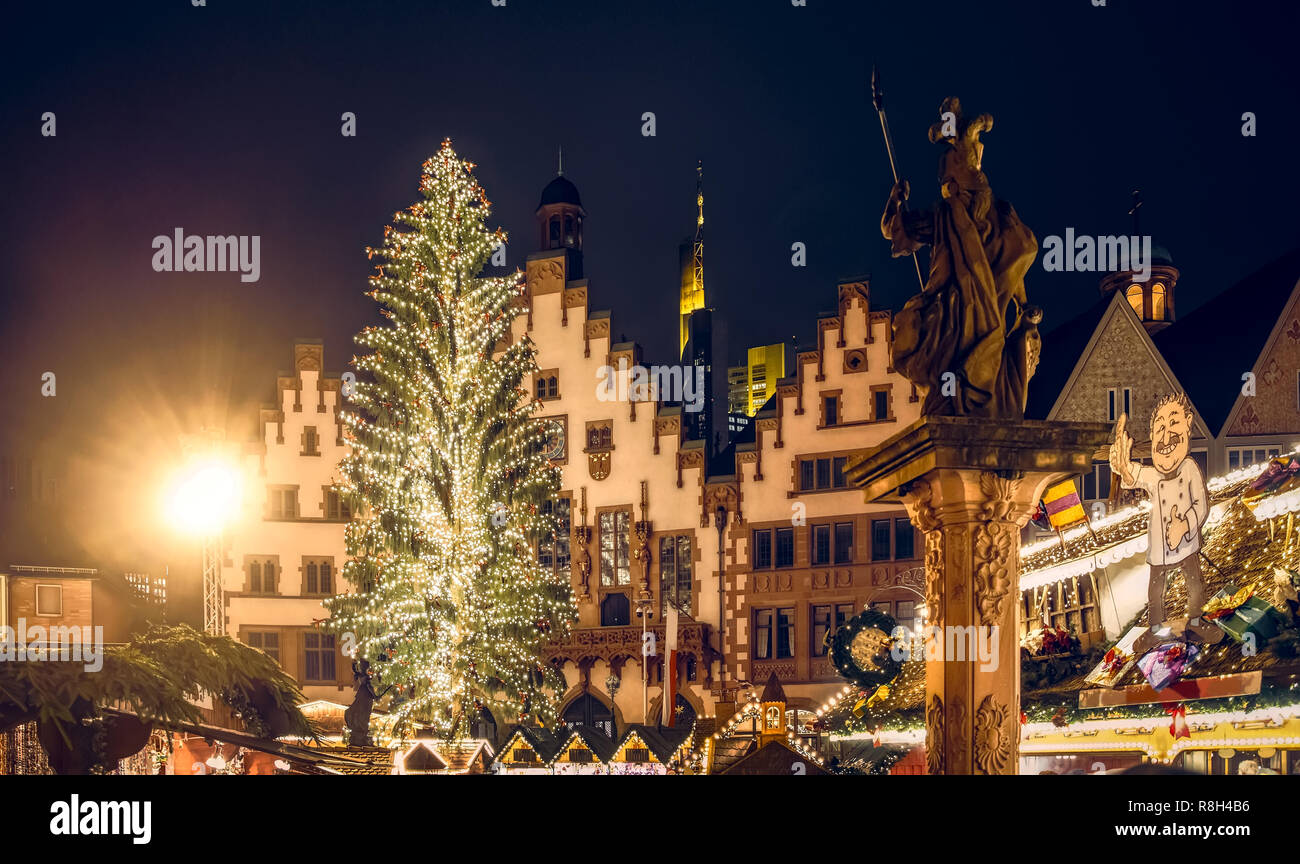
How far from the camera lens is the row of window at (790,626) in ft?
145

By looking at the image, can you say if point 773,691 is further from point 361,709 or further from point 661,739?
point 361,709

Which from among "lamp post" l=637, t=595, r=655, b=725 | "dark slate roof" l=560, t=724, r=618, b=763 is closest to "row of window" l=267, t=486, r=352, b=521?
"lamp post" l=637, t=595, r=655, b=725

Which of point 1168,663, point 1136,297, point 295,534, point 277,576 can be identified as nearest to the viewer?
point 1168,663

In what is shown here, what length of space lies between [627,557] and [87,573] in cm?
2854

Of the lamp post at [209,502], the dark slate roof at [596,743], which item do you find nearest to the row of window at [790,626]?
the dark slate roof at [596,743]

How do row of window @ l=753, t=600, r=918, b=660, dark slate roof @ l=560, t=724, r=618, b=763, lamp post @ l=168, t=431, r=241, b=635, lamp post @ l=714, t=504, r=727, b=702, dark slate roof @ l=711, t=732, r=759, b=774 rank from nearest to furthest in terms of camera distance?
dark slate roof @ l=711, t=732, r=759, b=774
dark slate roof @ l=560, t=724, r=618, b=763
lamp post @ l=168, t=431, r=241, b=635
row of window @ l=753, t=600, r=918, b=660
lamp post @ l=714, t=504, r=727, b=702

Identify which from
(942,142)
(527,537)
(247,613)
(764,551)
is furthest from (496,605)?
(942,142)

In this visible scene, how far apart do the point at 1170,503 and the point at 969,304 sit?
954 cm

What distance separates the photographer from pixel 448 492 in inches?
1453

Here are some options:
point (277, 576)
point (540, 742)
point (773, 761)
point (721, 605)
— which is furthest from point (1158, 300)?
point (773, 761)

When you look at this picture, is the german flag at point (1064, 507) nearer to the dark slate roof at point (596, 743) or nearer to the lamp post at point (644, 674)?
the dark slate roof at point (596, 743)

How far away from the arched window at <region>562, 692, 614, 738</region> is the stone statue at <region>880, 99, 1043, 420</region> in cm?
3830

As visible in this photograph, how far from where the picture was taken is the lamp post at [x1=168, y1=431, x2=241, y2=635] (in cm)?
3934

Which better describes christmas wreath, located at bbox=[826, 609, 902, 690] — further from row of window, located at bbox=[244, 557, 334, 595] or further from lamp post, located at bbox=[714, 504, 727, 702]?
row of window, located at bbox=[244, 557, 334, 595]
